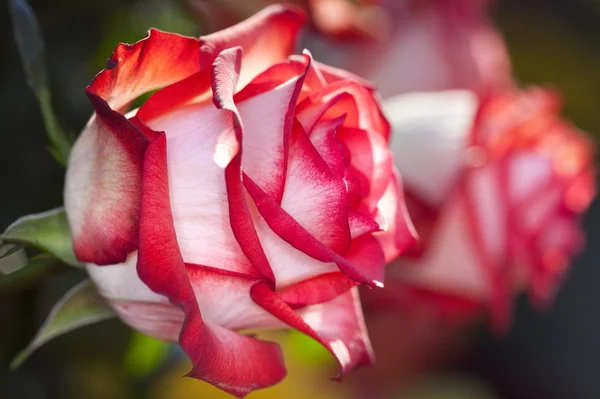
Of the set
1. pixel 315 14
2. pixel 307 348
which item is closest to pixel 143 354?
pixel 307 348

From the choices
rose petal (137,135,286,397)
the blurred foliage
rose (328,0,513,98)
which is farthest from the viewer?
rose (328,0,513,98)

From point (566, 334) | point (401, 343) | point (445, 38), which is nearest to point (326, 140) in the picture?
point (445, 38)

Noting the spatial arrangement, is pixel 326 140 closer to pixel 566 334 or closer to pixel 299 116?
pixel 299 116

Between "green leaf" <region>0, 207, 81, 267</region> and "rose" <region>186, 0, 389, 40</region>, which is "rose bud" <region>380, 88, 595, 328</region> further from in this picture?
"green leaf" <region>0, 207, 81, 267</region>

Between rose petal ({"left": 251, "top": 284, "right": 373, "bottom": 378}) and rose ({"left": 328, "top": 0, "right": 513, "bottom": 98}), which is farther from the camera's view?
rose ({"left": 328, "top": 0, "right": 513, "bottom": 98})

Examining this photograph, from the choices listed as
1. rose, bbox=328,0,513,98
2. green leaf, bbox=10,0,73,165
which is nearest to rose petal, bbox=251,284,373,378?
green leaf, bbox=10,0,73,165
